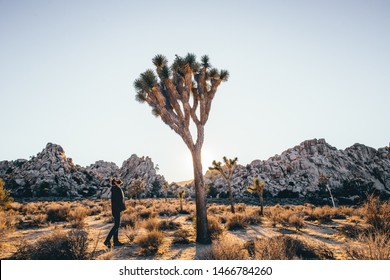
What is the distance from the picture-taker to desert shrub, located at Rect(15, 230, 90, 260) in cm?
475

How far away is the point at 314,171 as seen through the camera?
163 ft

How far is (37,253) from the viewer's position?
486 centimetres

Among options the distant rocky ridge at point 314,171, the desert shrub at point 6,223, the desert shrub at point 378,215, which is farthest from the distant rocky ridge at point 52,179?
the desert shrub at point 378,215

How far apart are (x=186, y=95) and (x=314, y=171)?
52.1m

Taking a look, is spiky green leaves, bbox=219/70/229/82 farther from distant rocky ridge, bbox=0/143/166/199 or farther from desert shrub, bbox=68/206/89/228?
distant rocky ridge, bbox=0/143/166/199

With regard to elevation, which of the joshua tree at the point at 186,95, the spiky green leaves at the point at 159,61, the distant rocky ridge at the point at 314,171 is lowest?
the distant rocky ridge at the point at 314,171

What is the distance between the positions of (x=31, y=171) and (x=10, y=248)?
4938 cm

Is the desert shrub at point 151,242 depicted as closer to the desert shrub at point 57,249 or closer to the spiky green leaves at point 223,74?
the desert shrub at point 57,249

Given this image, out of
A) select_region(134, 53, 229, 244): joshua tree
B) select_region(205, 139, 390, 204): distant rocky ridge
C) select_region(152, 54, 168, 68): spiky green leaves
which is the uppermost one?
select_region(152, 54, 168, 68): spiky green leaves

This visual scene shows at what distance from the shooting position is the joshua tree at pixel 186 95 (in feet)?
24.6

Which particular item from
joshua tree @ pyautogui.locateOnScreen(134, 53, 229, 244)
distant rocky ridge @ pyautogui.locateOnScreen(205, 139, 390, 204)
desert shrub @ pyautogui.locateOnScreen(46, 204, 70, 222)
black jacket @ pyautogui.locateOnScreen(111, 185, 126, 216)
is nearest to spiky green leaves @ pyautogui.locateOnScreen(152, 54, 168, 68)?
joshua tree @ pyautogui.locateOnScreen(134, 53, 229, 244)

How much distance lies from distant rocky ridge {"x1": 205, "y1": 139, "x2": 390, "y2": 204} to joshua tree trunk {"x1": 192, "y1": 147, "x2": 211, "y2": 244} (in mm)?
37952

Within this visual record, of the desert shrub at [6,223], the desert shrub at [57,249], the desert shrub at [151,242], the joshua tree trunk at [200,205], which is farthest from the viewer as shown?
the joshua tree trunk at [200,205]
